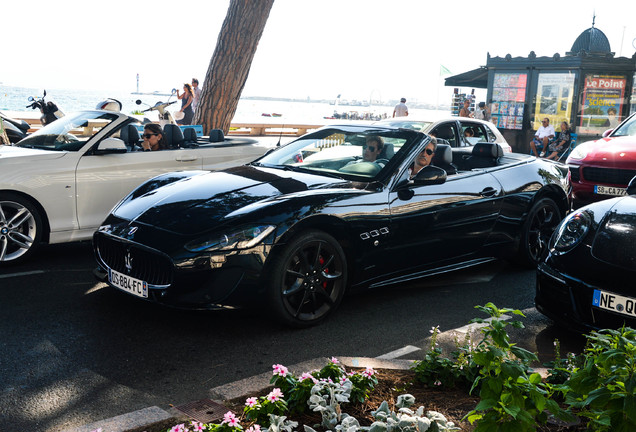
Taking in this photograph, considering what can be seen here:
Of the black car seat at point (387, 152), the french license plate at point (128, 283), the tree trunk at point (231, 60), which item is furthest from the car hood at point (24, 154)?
the tree trunk at point (231, 60)

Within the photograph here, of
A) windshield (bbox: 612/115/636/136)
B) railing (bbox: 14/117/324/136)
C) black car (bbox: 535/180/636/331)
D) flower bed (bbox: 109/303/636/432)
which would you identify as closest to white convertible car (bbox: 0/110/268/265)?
flower bed (bbox: 109/303/636/432)

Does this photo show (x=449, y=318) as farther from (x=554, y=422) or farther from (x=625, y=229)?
(x=554, y=422)

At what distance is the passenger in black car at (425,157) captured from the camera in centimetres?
585

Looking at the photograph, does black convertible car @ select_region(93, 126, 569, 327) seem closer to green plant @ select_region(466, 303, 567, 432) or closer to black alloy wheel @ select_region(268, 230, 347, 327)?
black alloy wheel @ select_region(268, 230, 347, 327)

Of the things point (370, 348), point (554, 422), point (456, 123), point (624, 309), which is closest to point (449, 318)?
point (370, 348)

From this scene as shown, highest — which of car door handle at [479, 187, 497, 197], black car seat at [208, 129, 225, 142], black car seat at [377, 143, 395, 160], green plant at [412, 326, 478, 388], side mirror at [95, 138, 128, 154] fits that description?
black car seat at [377, 143, 395, 160]

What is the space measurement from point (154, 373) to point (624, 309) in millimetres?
2863

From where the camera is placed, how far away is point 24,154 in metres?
6.76

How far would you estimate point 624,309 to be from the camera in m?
4.27

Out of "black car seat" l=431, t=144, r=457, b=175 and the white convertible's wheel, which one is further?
the white convertible's wheel

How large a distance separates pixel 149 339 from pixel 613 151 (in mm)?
7655

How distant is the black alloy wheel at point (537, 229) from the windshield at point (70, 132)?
4.45m

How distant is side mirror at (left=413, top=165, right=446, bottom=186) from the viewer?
18.4ft

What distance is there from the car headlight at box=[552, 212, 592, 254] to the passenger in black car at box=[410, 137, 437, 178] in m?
1.32
